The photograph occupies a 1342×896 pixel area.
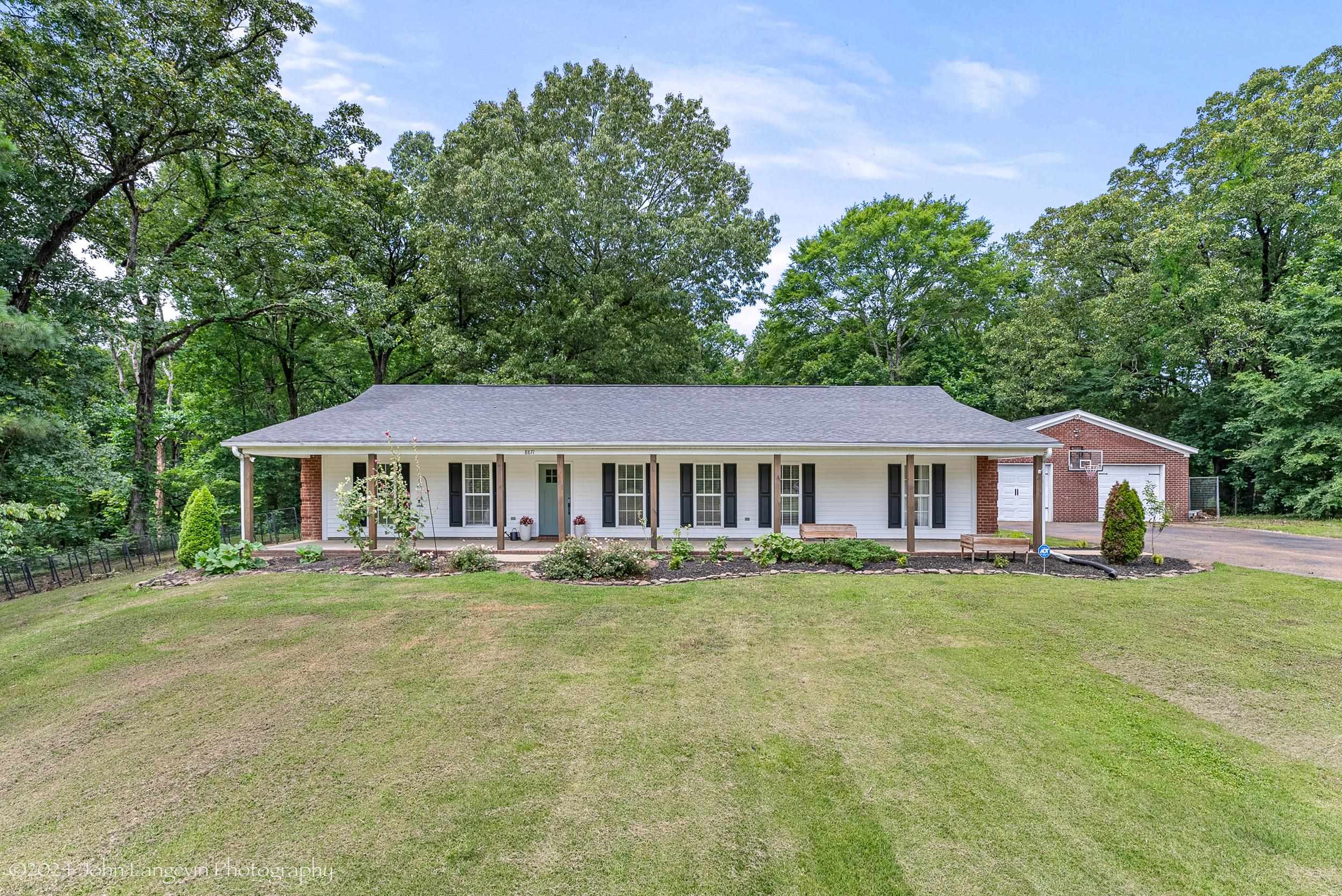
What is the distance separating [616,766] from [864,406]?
12574mm

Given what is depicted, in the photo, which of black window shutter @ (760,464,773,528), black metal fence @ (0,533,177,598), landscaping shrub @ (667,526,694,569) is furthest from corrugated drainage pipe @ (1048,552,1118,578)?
black metal fence @ (0,533,177,598)

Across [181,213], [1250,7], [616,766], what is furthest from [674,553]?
[181,213]

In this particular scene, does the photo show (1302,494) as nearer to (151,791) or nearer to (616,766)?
(616,766)

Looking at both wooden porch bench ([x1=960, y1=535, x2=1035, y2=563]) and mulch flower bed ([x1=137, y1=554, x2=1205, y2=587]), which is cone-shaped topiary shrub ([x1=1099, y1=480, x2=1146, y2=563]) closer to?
mulch flower bed ([x1=137, y1=554, x2=1205, y2=587])

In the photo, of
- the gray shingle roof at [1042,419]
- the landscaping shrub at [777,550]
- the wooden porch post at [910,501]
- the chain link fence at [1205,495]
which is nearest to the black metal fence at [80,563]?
the landscaping shrub at [777,550]

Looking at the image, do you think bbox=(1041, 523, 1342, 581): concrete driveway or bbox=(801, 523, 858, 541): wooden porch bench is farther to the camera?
bbox=(801, 523, 858, 541): wooden porch bench

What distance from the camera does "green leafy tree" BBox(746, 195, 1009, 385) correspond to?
25.9 meters

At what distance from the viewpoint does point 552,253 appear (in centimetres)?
2081

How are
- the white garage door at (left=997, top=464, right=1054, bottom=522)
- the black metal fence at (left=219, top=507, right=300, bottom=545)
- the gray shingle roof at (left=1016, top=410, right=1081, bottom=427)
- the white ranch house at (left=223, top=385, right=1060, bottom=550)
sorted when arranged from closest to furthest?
the white ranch house at (left=223, top=385, right=1060, bottom=550) < the black metal fence at (left=219, top=507, right=300, bottom=545) < the white garage door at (left=997, top=464, right=1054, bottom=522) < the gray shingle roof at (left=1016, top=410, right=1081, bottom=427)

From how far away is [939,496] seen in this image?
43.7 feet

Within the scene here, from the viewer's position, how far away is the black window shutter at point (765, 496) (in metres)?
13.5

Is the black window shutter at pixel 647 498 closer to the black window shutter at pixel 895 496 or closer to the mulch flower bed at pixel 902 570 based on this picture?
the mulch flower bed at pixel 902 570

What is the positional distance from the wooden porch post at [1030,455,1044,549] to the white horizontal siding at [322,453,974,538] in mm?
1692

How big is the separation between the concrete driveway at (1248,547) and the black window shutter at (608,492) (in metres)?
11.7
